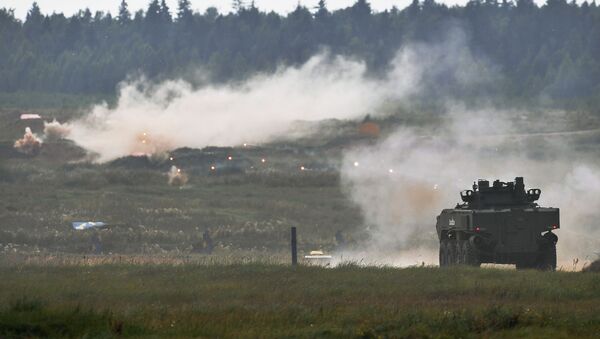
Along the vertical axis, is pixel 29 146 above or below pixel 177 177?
above

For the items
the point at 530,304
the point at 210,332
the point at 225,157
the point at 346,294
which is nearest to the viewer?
the point at 210,332

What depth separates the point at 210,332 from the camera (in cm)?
2575

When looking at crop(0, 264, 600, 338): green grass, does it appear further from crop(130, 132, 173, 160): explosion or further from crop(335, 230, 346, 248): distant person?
crop(130, 132, 173, 160): explosion

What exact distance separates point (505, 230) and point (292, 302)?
14292 mm


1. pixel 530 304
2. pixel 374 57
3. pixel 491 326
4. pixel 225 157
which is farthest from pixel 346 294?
pixel 374 57

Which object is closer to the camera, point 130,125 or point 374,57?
point 130,125

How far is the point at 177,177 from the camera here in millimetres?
99188

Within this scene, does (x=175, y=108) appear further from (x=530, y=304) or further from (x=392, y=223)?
(x=530, y=304)

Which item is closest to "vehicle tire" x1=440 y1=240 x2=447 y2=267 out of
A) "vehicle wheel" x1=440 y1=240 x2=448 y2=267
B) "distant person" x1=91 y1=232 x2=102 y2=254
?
"vehicle wheel" x1=440 y1=240 x2=448 y2=267

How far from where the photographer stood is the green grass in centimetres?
2580

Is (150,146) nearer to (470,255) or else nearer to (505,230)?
(470,255)

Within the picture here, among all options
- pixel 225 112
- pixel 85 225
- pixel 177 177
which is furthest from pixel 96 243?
pixel 225 112

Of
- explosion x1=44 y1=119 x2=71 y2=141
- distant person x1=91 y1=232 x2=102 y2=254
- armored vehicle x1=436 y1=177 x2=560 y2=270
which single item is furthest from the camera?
explosion x1=44 y1=119 x2=71 y2=141

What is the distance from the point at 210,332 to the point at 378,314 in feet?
16.0
